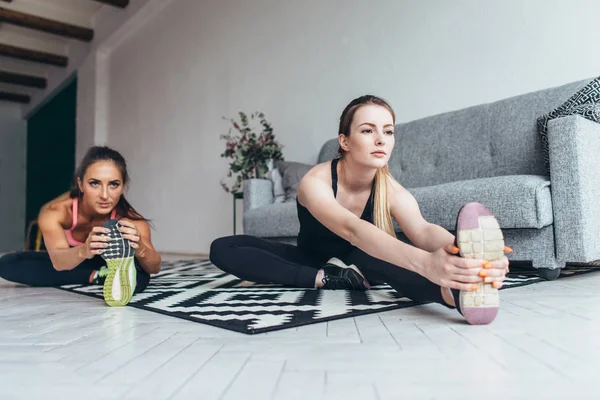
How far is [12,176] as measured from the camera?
34.0 feet

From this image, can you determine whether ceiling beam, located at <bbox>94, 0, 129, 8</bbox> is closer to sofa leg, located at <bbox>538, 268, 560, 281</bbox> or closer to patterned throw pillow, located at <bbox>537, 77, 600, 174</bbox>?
patterned throw pillow, located at <bbox>537, 77, 600, 174</bbox>

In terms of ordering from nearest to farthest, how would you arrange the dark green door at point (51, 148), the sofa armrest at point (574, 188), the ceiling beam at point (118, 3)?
1. the sofa armrest at point (574, 188)
2. the ceiling beam at point (118, 3)
3. the dark green door at point (51, 148)

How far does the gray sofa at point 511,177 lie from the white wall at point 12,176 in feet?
28.5

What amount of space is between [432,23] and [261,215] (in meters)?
1.65

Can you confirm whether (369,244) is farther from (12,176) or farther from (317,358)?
(12,176)

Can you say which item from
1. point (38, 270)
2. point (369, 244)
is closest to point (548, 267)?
point (369, 244)

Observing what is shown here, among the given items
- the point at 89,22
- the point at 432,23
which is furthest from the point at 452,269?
the point at 89,22

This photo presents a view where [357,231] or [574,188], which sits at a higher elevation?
[574,188]

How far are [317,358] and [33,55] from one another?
27.2 feet

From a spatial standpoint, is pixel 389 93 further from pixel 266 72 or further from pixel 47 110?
pixel 47 110

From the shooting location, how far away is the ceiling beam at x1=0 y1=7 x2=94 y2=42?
6.45 metres

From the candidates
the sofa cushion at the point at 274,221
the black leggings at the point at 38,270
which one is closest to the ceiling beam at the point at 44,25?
the sofa cushion at the point at 274,221

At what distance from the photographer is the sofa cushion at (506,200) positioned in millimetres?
1966

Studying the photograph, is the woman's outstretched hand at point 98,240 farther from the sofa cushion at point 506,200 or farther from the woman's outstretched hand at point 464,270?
the sofa cushion at point 506,200
